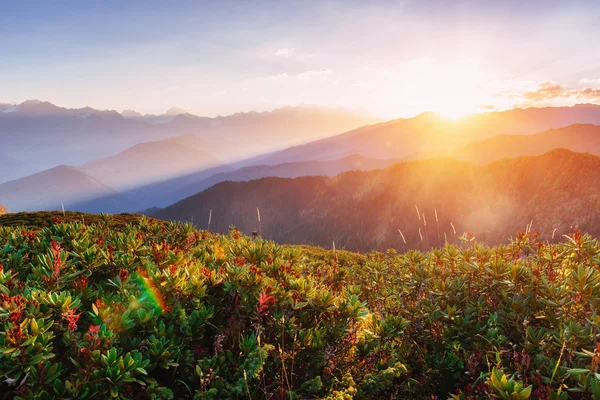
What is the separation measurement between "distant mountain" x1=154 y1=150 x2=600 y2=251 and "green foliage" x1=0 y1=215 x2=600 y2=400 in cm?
2940

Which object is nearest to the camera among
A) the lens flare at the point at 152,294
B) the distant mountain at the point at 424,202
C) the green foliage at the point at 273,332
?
the green foliage at the point at 273,332

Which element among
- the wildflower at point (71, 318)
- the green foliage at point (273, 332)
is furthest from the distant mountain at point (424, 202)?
the wildflower at point (71, 318)

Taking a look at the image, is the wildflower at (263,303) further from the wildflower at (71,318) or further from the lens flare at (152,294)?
the wildflower at (71,318)

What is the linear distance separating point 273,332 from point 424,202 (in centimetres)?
8394

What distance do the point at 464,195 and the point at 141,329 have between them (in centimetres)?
8091

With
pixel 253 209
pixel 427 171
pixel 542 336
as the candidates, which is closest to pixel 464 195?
pixel 427 171

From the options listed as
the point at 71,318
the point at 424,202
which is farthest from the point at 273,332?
the point at 424,202

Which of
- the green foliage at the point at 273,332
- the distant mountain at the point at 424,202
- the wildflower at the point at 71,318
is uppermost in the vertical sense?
the wildflower at the point at 71,318

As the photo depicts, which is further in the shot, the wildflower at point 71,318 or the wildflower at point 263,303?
the wildflower at point 263,303

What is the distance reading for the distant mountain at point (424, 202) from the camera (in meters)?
56.2

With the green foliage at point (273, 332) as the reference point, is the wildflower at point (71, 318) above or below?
above

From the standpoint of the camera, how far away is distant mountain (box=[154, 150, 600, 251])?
184 ft

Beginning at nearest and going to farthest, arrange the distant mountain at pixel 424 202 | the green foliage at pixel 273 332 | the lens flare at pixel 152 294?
the green foliage at pixel 273 332
the lens flare at pixel 152 294
the distant mountain at pixel 424 202

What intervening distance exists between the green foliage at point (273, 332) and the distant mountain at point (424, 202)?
29.4m
